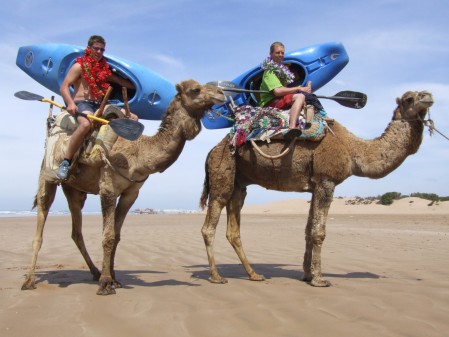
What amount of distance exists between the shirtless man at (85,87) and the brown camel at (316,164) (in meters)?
1.77

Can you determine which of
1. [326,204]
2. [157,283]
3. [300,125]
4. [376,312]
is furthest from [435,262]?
[157,283]

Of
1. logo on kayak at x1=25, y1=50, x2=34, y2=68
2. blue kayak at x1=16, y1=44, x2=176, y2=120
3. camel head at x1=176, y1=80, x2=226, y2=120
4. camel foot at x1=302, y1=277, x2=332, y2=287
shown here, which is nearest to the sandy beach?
camel foot at x1=302, y1=277, x2=332, y2=287

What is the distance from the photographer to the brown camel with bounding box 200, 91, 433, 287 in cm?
640

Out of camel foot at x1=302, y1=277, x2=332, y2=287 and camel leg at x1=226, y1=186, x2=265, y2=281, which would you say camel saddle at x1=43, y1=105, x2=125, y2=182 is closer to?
camel leg at x1=226, y1=186, x2=265, y2=281

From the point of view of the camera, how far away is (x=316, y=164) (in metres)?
6.46

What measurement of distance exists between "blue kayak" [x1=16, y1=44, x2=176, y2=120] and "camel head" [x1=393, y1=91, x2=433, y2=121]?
10.2 feet

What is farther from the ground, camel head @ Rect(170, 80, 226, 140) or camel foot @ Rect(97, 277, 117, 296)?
camel head @ Rect(170, 80, 226, 140)

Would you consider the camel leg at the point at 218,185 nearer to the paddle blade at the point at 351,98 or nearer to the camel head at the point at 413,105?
the paddle blade at the point at 351,98

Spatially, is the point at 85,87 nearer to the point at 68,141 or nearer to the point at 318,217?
the point at 68,141

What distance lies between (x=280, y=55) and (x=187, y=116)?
78.6 inches

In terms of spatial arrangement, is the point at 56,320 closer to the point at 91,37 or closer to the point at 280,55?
the point at 91,37

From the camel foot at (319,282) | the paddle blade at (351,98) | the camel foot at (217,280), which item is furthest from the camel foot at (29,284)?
the paddle blade at (351,98)

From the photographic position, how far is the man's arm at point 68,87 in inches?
233

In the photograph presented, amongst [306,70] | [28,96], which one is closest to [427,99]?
[306,70]
